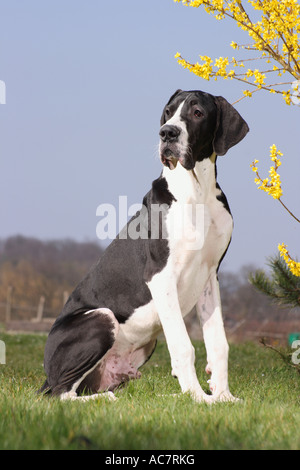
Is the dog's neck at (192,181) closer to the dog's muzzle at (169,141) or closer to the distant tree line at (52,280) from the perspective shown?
the dog's muzzle at (169,141)

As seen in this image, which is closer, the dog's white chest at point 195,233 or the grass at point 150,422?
the grass at point 150,422

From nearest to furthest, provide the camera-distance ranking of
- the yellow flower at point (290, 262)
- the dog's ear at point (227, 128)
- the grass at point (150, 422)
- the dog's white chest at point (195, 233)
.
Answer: the grass at point (150, 422) < the dog's white chest at point (195, 233) < the dog's ear at point (227, 128) < the yellow flower at point (290, 262)

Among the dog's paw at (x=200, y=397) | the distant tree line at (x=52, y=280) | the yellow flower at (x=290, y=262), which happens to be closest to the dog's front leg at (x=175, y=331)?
the dog's paw at (x=200, y=397)

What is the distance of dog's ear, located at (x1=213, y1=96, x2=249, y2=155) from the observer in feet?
16.1

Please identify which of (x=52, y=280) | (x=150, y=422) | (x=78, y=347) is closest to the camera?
(x=150, y=422)

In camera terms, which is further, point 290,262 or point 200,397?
point 290,262

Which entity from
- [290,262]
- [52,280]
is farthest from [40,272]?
[290,262]

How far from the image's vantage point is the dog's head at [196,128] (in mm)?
4676

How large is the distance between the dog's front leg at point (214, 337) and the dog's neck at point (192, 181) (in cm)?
72

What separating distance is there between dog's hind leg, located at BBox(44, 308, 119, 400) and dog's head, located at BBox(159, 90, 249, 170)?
1398 mm

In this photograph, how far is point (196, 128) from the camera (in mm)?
4758

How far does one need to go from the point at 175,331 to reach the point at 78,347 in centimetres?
91

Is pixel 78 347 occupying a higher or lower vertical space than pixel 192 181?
lower

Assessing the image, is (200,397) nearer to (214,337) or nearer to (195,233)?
(214,337)
